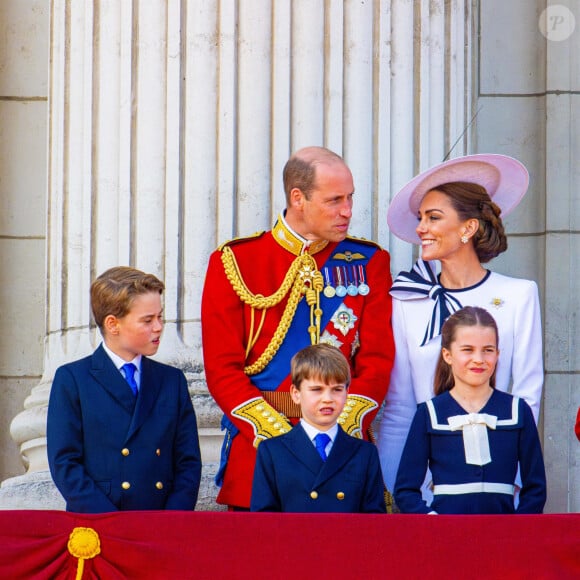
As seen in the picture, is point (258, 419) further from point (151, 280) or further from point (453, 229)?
point (453, 229)

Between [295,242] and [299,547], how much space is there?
4.77 feet

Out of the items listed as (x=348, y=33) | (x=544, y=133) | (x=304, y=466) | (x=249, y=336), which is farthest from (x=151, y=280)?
(x=544, y=133)

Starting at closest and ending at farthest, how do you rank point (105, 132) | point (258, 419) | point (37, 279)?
point (258, 419), point (105, 132), point (37, 279)

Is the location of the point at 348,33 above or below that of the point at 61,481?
above

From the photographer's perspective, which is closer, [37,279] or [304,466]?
[304,466]

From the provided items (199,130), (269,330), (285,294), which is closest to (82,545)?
(269,330)

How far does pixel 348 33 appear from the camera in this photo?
646cm

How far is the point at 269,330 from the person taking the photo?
5.56 m

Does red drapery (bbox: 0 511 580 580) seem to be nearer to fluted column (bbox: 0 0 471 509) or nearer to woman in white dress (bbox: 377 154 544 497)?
woman in white dress (bbox: 377 154 544 497)

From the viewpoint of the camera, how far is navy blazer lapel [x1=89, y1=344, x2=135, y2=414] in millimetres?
5164

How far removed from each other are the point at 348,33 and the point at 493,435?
6.81ft

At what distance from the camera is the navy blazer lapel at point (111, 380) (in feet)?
16.9

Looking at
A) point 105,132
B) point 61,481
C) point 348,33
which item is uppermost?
point 348,33

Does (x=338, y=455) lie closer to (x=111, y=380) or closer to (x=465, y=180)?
(x=111, y=380)
